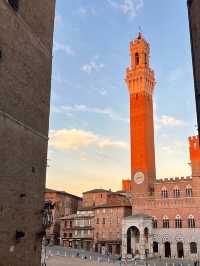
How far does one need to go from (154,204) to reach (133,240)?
21.6 feet

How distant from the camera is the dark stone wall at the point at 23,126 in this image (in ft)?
48.2

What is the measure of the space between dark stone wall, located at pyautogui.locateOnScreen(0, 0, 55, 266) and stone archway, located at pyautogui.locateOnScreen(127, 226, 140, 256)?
40.1 meters

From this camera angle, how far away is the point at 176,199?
2170 inches

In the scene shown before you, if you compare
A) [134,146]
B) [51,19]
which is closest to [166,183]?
[134,146]

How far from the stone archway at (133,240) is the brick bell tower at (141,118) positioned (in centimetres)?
577

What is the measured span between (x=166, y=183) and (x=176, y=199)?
302 centimetres

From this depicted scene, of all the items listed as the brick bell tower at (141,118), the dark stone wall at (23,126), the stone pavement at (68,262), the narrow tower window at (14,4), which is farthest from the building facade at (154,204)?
the narrow tower window at (14,4)

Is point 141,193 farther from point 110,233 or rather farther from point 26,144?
point 26,144

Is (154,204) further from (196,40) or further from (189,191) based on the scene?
(196,40)

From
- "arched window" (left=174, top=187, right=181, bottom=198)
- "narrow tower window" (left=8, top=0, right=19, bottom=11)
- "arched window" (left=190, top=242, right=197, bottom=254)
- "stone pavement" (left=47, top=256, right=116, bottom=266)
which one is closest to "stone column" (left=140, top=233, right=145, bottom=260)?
"arched window" (left=190, top=242, right=197, bottom=254)

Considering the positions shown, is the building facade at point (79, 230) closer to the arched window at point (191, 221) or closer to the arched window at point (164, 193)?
the arched window at point (164, 193)

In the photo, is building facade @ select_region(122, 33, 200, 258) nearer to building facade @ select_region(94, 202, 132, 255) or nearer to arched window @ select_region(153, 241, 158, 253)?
arched window @ select_region(153, 241, 158, 253)

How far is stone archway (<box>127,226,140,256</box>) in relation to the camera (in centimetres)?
5419

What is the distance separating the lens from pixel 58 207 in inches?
3029
